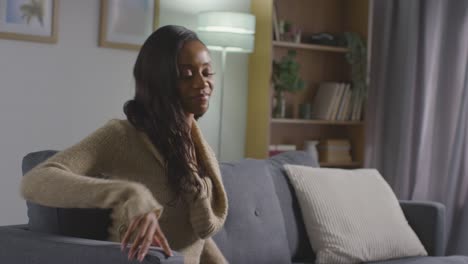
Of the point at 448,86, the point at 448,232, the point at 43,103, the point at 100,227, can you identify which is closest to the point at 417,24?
the point at 448,86

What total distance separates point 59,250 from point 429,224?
1757 mm

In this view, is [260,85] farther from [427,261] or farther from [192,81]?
[192,81]

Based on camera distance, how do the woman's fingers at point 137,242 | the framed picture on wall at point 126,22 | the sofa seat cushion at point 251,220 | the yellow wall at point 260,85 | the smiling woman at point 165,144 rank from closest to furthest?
the woman's fingers at point 137,242 → the smiling woman at point 165,144 → the sofa seat cushion at point 251,220 → the framed picture on wall at point 126,22 → the yellow wall at point 260,85

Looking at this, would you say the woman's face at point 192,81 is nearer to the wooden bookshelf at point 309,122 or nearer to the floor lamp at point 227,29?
the floor lamp at point 227,29

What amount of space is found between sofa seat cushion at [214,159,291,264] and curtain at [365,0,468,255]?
1828mm

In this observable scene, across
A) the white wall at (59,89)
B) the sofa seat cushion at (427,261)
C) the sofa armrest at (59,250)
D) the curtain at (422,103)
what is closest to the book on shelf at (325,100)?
the curtain at (422,103)

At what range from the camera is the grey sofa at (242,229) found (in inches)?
79.7

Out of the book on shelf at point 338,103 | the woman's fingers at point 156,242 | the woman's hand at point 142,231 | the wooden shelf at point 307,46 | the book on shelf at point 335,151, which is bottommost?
the book on shelf at point 335,151

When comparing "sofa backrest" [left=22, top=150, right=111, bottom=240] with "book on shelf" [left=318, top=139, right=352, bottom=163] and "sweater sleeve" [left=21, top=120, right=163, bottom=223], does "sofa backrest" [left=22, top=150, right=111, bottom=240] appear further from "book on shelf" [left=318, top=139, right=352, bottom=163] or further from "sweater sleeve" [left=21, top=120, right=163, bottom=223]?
"book on shelf" [left=318, top=139, right=352, bottom=163]

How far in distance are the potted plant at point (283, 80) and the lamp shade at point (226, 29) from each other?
39 centimetres

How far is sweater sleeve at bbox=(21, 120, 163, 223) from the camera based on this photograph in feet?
5.70

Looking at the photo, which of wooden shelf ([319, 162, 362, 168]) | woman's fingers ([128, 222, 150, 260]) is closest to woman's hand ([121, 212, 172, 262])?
woman's fingers ([128, 222, 150, 260])

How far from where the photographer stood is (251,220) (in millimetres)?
2842

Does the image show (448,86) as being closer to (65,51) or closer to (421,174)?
(421,174)
